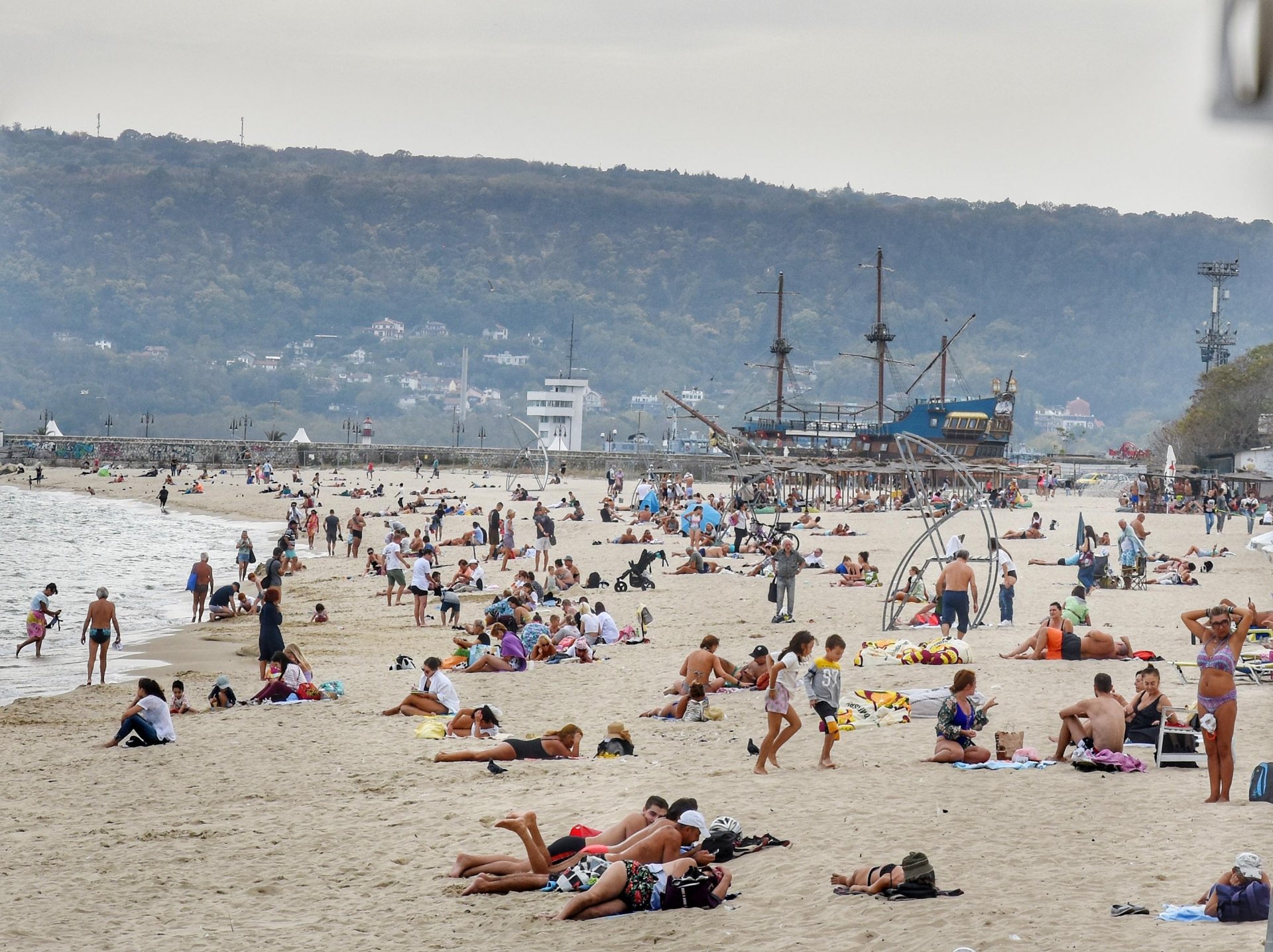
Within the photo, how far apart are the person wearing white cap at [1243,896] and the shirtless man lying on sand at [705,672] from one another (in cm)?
578

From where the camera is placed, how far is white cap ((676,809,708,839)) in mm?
6773

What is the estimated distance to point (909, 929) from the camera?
5617mm

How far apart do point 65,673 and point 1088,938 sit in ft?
42.7

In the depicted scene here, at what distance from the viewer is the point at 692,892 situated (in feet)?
20.6

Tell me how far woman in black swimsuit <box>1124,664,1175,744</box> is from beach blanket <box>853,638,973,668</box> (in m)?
3.38

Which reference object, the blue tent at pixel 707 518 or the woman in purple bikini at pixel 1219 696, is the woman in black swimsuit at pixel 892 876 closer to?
the woman in purple bikini at pixel 1219 696

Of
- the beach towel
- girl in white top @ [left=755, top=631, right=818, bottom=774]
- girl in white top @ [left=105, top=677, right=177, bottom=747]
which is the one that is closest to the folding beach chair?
girl in white top @ [left=755, top=631, right=818, bottom=774]

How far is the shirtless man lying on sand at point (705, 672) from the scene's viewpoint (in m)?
11.1

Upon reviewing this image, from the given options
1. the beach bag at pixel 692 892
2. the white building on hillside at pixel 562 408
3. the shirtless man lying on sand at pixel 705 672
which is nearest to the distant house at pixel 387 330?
the white building on hillside at pixel 562 408

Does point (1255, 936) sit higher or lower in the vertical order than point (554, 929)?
higher

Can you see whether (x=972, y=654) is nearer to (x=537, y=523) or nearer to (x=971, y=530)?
(x=537, y=523)

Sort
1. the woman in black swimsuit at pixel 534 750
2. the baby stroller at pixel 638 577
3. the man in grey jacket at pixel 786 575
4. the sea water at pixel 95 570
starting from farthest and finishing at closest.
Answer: the baby stroller at pixel 638 577 → the sea water at pixel 95 570 → the man in grey jacket at pixel 786 575 → the woman in black swimsuit at pixel 534 750

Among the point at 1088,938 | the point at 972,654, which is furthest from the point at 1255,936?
the point at 972,654

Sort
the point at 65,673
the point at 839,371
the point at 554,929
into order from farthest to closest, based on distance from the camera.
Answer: the point at 839,371 < the point at 65,673 < the point at 554,929
